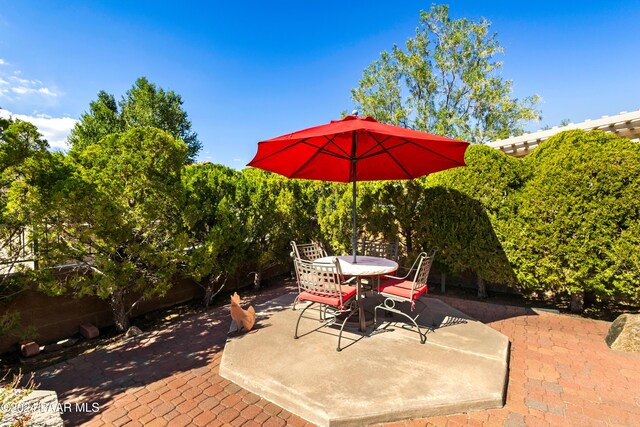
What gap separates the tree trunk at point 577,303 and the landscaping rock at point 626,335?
3.21 ft

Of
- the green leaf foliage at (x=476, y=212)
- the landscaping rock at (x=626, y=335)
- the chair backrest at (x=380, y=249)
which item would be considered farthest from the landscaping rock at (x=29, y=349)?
the landscaping rock at (x=626, y=335)

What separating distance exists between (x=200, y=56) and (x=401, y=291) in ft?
45.6

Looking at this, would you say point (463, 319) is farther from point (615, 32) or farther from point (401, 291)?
point (615, 32)

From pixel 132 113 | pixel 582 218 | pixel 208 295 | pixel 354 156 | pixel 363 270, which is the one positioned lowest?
pixel 208 295

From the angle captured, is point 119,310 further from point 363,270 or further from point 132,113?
point 132,113

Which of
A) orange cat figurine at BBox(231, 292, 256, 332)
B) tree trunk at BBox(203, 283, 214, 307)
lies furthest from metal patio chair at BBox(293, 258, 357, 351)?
tree trunk at BBox(203, 283, 214, 307)

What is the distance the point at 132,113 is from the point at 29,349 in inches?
1078

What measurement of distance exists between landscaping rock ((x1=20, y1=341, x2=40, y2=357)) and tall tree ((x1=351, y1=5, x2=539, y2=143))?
19.5 meters

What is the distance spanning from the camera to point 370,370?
118 inches

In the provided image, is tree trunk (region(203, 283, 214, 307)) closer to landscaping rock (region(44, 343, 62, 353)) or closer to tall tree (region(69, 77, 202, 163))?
landscaping rock (region(44, 343, 62, 353))

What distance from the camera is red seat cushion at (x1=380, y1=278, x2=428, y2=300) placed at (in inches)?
150

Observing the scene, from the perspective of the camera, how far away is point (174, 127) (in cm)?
2736

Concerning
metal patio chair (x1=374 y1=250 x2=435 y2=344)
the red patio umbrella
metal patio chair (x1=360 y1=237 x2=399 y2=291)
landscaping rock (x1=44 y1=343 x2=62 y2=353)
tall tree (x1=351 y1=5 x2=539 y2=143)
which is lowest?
landscaping rock (x1=44 y1=343 x2=62 y2=353)

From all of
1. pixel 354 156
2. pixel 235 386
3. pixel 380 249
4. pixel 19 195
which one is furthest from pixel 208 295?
pixel 354 156
